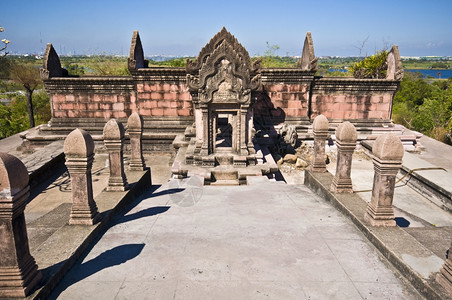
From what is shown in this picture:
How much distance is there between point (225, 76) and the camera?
9.86 m

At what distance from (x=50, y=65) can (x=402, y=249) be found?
49.5 feet

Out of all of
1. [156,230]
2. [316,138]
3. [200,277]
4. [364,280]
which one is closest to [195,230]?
[156,230]

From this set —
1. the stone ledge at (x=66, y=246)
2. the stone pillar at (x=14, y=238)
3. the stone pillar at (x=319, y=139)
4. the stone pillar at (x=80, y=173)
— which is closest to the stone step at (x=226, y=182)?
the stone pillar at (x=319, y=139)

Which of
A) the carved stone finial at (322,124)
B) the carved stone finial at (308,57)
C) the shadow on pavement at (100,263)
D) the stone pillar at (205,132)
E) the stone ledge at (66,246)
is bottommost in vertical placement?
the shadow on pavement at (100,263)

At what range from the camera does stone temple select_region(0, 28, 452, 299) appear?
4035 mm

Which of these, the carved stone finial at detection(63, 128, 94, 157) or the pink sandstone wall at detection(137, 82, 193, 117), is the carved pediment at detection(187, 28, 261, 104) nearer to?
the pink sandstone wall at detection(137, 82, 193, 117)

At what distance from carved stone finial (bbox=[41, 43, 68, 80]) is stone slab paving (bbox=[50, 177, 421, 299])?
34.0ft

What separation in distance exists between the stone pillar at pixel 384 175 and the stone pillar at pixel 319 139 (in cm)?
278

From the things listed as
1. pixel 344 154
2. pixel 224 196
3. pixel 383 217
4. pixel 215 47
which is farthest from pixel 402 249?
pixel 215 47

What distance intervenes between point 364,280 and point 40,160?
11090 mm

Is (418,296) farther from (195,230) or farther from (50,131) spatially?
(50,131)

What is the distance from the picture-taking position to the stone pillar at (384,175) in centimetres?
502

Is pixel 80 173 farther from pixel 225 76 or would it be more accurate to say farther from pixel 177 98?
pixel 177 98

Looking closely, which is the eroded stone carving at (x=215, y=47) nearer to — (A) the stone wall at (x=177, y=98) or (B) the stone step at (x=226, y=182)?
(B) the stone step at (x=226, y=182)
